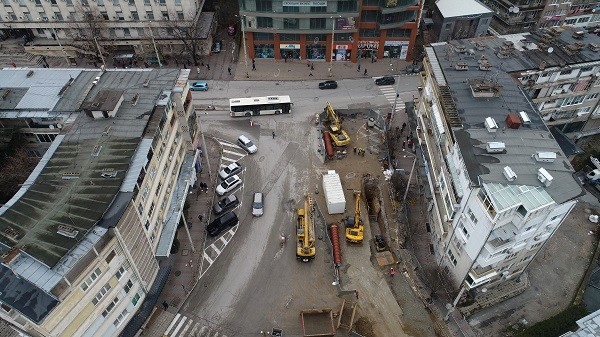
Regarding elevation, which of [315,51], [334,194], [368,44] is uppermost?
[368,44]

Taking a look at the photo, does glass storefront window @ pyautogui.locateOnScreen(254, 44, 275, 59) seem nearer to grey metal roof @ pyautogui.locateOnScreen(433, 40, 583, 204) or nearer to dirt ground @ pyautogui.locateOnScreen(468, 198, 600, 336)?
grey metal roof @ pyautogui.locateOnScreen(433, 40, 583, 204)

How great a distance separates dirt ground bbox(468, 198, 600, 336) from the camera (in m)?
52.9

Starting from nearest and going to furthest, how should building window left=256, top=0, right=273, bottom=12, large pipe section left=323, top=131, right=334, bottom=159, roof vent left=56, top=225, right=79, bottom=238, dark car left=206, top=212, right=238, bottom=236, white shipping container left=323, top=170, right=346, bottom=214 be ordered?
roof vent left=56, top=225, right=79, bottom=238 < dark car left=206, top=212, right=238, bottom=236 < white shipping container left=323, top=170, right=346, bottom=214 < large pipe section left=323, top=131, right=334, bottom=159 < building window left=256, top=0, right=273, bottom=12

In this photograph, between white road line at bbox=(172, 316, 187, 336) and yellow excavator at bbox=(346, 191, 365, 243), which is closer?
white road line at bbox=(172, 316, 187, 336)

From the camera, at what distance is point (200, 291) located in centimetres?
5381

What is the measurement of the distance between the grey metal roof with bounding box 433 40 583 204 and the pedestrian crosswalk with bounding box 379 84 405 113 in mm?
21191

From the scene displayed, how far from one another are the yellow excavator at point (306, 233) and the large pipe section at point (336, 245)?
2677 mm

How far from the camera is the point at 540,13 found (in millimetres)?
92688

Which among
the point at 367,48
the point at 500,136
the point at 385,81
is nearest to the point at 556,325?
the point at 500,136

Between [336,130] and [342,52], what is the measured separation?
87.6ft

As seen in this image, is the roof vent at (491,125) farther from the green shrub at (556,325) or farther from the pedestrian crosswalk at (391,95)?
the pedestrian crosswalk at (391,95)

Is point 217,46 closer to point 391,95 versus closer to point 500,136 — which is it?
point 391,95

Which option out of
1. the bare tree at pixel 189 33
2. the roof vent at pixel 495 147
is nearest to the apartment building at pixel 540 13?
the roof vent at pixel 495 147

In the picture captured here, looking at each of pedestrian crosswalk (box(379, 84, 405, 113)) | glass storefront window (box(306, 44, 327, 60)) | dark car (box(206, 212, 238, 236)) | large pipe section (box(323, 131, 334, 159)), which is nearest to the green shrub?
large pipe section (box(323, 131, 334, 159))
